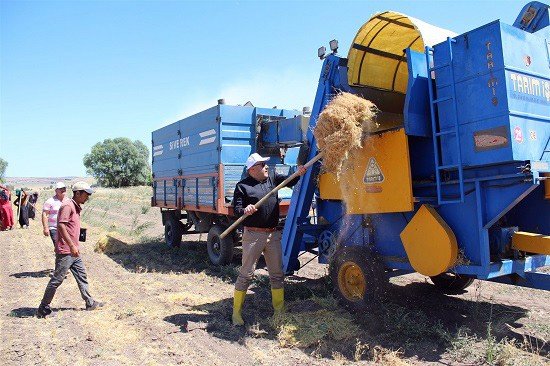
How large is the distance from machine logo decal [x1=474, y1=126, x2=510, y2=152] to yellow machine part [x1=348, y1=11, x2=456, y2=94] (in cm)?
173

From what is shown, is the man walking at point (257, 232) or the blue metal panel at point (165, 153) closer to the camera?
the man walking at point (257, 232)

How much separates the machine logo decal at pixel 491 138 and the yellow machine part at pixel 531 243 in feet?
3.54

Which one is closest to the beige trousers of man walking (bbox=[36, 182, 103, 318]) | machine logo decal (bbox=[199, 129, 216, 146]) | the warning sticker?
the warning sticker

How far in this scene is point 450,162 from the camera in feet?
14.8

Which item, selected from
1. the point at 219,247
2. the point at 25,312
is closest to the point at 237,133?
the point at 219,247

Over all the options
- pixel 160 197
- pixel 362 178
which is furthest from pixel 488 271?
pixel 160 197

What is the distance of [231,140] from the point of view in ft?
27.8

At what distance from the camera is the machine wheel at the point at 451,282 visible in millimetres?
6066

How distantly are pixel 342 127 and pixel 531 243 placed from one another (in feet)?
7.42

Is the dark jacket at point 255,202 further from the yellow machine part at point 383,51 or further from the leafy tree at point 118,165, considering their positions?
the leafy tree at point 118,165

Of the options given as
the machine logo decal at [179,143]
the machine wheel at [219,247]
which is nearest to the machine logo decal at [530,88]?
the machine wheel at [219,247]

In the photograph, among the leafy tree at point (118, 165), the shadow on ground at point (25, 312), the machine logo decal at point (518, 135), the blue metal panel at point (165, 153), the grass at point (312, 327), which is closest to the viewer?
the machine logo decal at point (518, 135)

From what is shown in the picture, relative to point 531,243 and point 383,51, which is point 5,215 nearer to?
point 383,51

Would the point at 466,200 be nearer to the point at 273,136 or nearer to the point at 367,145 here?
the point at 367,145
